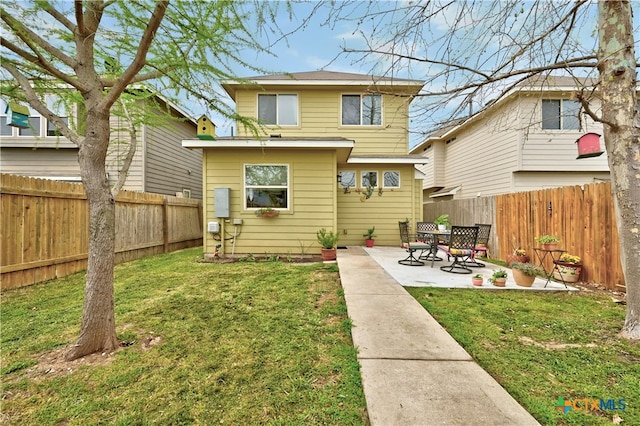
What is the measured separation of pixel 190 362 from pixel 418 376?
6.39 ft

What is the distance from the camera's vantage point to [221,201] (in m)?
7.05

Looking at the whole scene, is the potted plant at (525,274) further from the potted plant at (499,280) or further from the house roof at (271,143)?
the house roof at (271,143)

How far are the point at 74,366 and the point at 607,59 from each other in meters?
6.01

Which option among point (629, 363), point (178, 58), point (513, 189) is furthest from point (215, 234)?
point (513, 189)

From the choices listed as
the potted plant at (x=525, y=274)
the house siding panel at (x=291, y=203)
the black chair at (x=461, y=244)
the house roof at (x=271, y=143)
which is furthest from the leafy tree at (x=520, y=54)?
the house siding panel at (x=291, y=203)

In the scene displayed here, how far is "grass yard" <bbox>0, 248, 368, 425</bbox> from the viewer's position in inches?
71.4

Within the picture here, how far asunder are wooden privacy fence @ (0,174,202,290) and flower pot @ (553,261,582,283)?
31.8 feet

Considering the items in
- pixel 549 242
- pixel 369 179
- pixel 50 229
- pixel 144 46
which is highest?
pixel 144 46

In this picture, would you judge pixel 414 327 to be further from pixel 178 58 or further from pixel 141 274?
pixel 141 274

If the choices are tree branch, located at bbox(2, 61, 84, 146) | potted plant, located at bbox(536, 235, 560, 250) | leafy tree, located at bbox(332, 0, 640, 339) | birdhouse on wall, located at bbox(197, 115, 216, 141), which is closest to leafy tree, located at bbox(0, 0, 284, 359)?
tree branch, located at bbox(2, 61, 84, 146)

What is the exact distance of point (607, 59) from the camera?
9.36ft

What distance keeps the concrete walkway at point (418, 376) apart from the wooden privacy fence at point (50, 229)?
18.8 ft

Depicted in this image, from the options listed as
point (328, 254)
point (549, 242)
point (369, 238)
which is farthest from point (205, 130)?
point (549, 242)

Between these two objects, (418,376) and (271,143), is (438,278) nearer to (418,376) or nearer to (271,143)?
(418,376)
